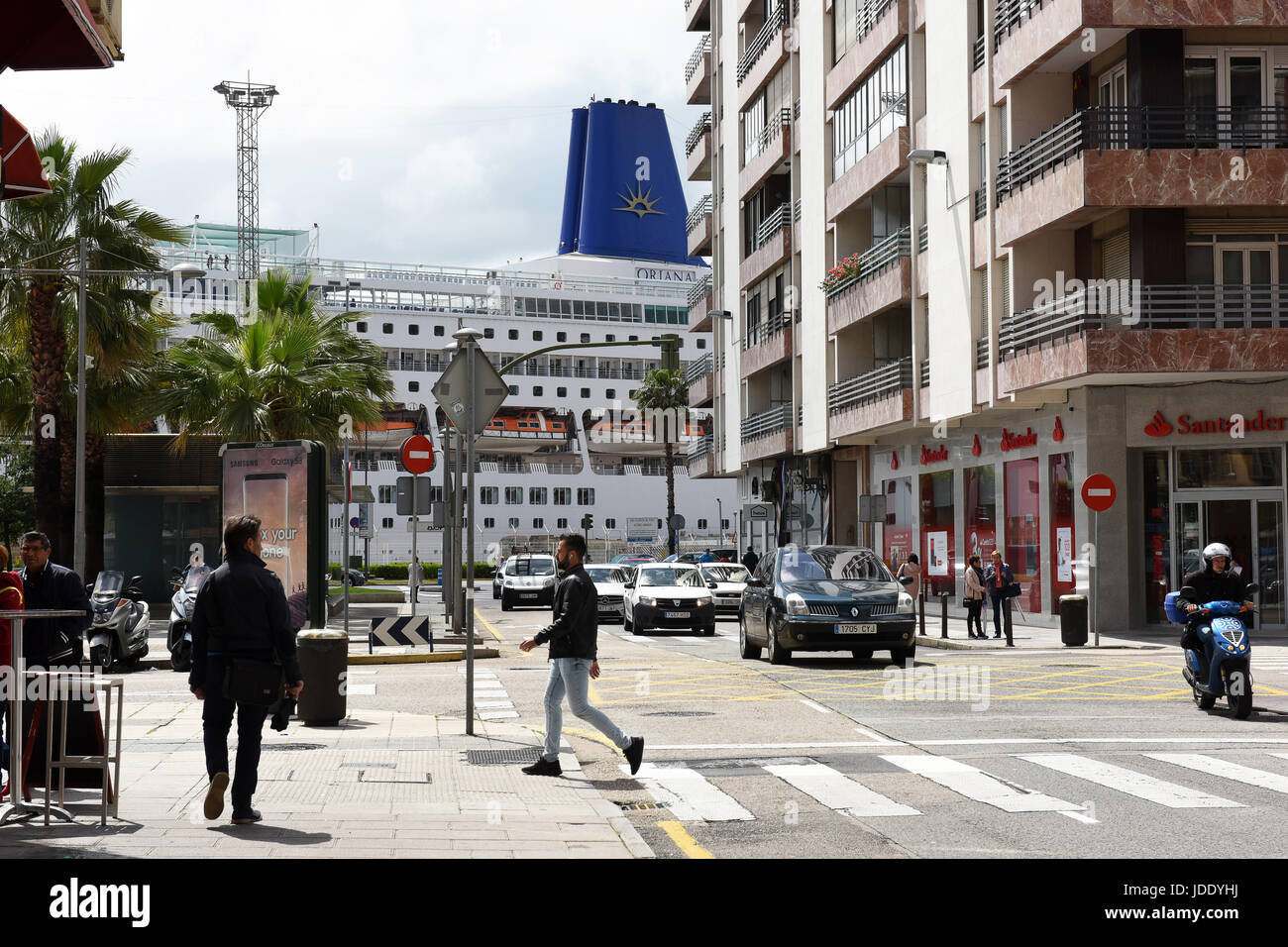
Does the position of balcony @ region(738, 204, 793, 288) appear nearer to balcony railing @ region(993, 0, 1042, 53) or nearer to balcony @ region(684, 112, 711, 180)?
balcony @ region(684, 112, 711, 180)

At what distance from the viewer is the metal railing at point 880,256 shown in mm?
36938

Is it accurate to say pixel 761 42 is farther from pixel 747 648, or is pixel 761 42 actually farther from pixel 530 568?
pixel 747 648

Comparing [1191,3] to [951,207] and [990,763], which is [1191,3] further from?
[990,763]

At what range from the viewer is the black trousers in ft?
27.2

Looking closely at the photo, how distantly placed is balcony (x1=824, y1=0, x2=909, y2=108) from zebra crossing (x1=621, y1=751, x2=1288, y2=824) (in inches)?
1098

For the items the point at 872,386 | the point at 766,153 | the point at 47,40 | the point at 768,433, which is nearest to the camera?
the point at 47,40

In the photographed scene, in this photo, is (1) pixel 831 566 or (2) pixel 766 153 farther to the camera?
(2) pixel 766 153

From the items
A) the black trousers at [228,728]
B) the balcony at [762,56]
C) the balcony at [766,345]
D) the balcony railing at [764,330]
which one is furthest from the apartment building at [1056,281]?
the black trousers at [228,728]

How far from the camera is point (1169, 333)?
26.3 meters

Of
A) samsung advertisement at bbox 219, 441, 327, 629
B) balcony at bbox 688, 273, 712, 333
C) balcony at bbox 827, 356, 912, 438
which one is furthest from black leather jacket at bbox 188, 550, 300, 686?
balcony at bbox 688, 273, 712, 333

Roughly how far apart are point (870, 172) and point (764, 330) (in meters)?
12.3

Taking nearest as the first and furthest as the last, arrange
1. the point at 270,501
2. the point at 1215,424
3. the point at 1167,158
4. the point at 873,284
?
1. the point at 270,501
2. the point at 1167,158
3. the point at 1215,424
4. the point at 873,284

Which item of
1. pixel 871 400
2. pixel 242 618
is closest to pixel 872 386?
pixel 871 400
